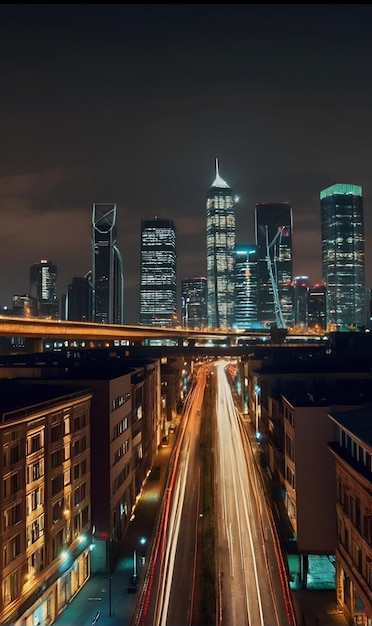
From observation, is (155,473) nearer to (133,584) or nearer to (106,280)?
(133,584)

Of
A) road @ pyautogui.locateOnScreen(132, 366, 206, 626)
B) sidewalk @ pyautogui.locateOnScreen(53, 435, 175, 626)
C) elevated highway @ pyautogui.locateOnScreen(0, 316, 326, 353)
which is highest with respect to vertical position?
elevated highway @ pyautogui.locateOnScreen(0, 316, 326, 353)

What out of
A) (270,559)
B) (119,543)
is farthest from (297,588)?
(119,543)

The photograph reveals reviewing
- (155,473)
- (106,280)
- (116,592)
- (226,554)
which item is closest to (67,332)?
(155,473)

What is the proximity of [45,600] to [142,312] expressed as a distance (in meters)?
179

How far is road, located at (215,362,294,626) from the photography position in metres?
14.4

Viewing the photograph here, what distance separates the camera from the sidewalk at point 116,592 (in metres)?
15.3

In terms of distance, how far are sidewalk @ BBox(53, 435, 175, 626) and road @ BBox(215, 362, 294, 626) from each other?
322 cm

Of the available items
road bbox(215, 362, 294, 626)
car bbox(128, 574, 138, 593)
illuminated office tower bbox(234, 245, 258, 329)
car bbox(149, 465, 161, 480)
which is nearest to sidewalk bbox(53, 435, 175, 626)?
car bbox(128, 574, 138, 593)

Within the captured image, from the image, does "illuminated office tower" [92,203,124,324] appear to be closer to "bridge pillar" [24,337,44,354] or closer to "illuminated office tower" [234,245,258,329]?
"illuminated office tower" [234,245,258,329]

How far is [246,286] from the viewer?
621 ft

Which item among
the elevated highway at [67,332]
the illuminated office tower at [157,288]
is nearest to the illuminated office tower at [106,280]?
the illuminated office tower at [157,288]

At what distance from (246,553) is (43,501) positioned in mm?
7934

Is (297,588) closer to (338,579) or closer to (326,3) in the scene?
(338,579)

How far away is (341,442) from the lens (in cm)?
1712
